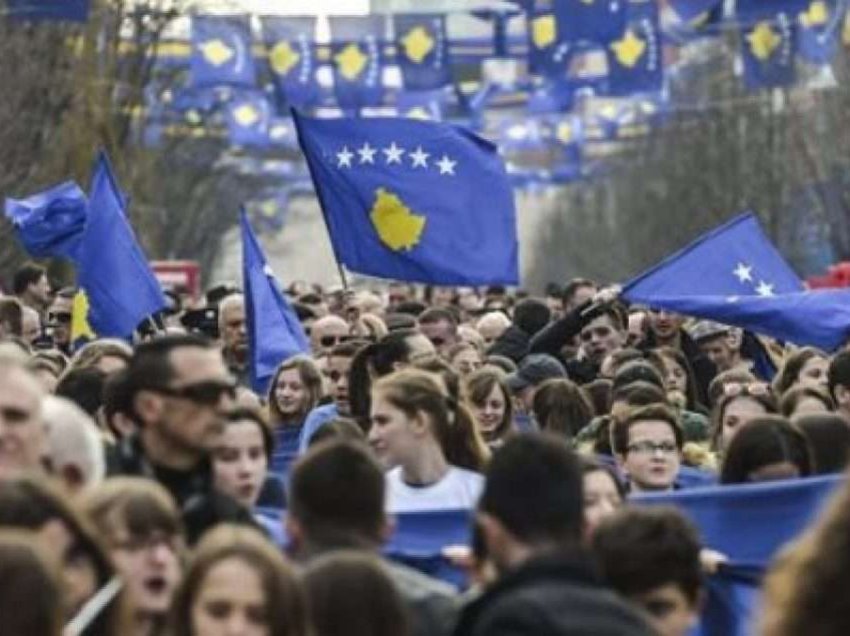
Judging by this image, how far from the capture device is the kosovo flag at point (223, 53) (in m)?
51.1

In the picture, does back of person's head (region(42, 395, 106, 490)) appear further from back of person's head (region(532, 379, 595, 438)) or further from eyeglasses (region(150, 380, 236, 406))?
back of person's head (region(532, 379, 595, 438))

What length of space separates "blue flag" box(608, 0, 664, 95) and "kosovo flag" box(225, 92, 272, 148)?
48.5 ft

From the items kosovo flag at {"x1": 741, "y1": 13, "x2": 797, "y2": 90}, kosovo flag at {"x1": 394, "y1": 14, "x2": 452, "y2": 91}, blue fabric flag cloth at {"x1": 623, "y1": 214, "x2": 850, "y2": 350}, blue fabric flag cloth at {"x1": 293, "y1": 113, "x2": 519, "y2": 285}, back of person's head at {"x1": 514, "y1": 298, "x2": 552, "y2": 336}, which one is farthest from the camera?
kosovo flag at {"x1": 394, "y1": 14, "x2": 452, "y2": 91}

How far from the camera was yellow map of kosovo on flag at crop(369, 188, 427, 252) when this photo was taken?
826 inches

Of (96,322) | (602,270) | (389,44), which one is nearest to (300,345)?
(96,322)

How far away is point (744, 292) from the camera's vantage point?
68.2 ft

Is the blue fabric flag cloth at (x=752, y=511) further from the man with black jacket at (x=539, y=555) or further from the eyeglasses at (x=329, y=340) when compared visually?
the eyeglasses at (x=329, y=340)

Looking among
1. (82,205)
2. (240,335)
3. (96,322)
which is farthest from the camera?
(82,205)

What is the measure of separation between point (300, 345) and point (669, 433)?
6015 mm

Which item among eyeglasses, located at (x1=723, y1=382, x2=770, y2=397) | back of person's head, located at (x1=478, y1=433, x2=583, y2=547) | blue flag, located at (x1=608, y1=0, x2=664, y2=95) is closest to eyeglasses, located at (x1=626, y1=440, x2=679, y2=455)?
eyeglasses, located at (x1=723, y1=382, x2=770, y2=397)

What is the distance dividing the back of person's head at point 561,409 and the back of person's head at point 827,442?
3.36 meters

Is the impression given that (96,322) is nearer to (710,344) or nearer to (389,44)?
(710,344)

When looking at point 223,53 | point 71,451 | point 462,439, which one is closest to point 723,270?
point 462,439

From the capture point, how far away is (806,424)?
13.9m
